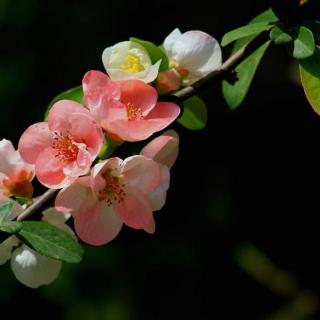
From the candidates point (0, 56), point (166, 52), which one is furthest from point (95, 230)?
point (0, 56)

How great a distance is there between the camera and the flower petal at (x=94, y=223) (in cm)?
78

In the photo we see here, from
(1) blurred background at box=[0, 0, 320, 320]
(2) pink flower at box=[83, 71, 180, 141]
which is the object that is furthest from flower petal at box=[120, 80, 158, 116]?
(1) blurred background at box=[0, 0, 320, 320]

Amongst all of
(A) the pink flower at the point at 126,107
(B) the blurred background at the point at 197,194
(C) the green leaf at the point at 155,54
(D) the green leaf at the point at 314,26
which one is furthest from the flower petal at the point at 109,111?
(B) the blurred background at the point at 197,194

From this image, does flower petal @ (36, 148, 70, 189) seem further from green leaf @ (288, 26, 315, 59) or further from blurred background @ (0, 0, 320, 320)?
blurred background @ (0, 0, 320, 320)

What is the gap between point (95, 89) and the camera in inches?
29.9

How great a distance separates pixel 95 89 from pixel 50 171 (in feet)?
0.29

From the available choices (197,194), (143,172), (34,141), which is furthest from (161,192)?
(197,194)

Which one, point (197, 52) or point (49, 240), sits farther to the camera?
point (197, 52)

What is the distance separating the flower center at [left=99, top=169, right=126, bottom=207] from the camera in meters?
0.77

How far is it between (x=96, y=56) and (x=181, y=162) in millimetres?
368

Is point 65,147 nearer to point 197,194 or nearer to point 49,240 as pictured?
point 49,240

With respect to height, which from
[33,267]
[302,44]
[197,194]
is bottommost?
[197,194]

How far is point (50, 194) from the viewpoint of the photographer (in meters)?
0.78

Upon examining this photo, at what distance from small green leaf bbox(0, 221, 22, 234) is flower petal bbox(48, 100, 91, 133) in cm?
11
